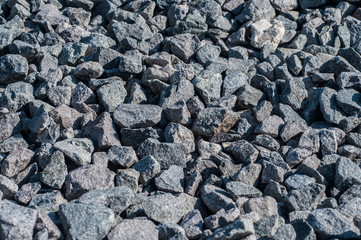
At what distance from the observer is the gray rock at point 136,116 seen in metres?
3.14

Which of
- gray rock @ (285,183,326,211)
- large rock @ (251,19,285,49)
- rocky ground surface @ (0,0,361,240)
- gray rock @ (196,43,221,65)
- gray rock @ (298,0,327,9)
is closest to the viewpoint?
rocky ground surface @ (0,0,361,240)

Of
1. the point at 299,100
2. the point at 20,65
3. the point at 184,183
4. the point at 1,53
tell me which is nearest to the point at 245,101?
the point at 299,100

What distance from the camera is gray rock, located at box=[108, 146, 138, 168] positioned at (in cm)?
290

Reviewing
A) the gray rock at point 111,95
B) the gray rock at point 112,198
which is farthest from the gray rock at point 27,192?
the gray rock at point 111,95

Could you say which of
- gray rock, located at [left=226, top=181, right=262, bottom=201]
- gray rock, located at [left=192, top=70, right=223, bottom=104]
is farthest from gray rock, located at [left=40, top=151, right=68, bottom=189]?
gray rock, located at [left=192, top=70, right=223, bottom=104]

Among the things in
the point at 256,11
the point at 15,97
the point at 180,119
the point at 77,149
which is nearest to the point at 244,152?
the point at 180,119

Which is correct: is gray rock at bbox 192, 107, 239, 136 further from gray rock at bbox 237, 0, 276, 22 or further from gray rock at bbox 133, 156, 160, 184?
gray rock at bbox 237, 0, 276, 22

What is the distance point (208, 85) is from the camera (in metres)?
3.45

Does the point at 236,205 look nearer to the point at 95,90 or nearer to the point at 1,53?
the point at 95,90

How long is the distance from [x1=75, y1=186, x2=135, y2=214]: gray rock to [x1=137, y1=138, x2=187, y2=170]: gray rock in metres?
0.39

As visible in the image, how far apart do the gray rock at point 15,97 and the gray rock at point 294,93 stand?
1670 millimetres

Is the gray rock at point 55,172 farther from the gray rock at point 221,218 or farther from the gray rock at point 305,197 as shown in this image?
Result: the gray rock at point 305,197

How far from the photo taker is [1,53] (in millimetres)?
3740

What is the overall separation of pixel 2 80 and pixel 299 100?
2012 millimetres
